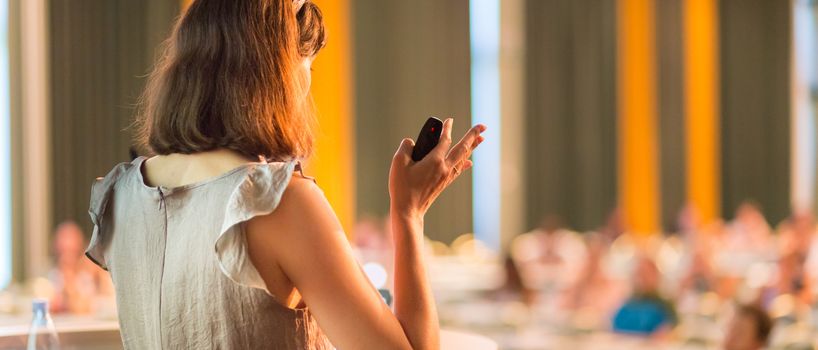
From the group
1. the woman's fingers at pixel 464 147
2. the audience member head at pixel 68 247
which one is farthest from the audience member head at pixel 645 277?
the woman's fingers at pixel 464 147

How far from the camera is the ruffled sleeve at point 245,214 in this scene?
1209 mm

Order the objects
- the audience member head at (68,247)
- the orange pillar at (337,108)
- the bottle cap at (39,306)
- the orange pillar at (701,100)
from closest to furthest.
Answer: the bottle cap at (39,306) → the audience member head at (68,247) → the orange pillar at (337,108) → the orange pillar at (701,100)

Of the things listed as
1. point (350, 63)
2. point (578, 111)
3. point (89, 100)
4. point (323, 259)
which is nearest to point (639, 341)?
point (323, 259)

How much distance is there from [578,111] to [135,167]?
10.7 m

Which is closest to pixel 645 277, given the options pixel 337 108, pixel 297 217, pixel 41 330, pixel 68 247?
pixel 68 247

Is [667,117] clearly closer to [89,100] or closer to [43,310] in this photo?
[89,100]

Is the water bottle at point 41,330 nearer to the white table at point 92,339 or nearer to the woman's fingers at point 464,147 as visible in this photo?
the white table at point 92,339

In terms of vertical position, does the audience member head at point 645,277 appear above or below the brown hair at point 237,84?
below

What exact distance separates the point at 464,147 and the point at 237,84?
32 cm

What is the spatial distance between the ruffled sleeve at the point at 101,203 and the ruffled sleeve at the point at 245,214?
28cm

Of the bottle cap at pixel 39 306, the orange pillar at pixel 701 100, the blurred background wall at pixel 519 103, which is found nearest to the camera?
the bottle cap at pixel 39 306

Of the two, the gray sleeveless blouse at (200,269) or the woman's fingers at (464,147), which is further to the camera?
the woman's fingers at (464,147)

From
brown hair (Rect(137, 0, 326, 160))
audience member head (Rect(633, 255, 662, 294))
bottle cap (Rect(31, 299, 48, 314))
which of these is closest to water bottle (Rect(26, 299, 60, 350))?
bottle cap (Rect(31, 299, 48, 314))

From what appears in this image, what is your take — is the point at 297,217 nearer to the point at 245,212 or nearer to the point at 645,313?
the point at 245,212
